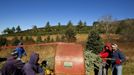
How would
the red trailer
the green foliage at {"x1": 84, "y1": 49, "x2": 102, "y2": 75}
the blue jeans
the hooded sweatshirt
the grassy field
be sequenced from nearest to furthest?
the hooded sweatshirt → the red trailer → the blue jeans → the green foliage at {"x1": 84, "y1": 49, "x2": 102, "y2": 75} → the grassy field

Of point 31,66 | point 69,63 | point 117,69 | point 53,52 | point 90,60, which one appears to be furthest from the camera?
point 53,52

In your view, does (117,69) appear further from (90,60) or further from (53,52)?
(53,52)

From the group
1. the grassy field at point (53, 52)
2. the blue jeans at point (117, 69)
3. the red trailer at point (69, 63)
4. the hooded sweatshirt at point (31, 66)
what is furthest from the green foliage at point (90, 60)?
the hooded sweatshirt at point (31, 66)

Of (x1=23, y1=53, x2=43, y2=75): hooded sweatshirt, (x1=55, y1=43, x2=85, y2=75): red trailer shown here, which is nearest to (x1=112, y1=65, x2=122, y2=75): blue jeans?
(x1=55, y1=43, x2=85, y2=75): red trailer

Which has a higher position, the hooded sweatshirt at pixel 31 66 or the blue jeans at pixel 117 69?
the hooded sweatshirt at pixel 31 66

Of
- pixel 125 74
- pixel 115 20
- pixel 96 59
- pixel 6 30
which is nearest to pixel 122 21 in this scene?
pixel 115 20

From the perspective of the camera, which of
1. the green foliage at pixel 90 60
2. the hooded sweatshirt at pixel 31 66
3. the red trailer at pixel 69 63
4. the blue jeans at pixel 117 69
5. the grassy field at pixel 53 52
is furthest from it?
the grassy field at pixel 53 52

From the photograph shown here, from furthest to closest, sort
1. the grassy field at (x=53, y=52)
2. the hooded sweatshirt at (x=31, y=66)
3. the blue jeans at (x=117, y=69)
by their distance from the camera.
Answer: the grassy field at (x=53, y=52) < the blue jeans at (x=117, y=69) < the hooded sweatshirt at (x=31, y=66)

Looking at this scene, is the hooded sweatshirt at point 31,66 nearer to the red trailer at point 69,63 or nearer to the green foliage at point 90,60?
the red trailer at point 69,63

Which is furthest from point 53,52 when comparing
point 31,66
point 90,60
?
point 31,66

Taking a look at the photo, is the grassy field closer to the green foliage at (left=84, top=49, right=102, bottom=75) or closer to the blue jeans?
the green foliage at (left=84, top=49, right=102, bottom=75)

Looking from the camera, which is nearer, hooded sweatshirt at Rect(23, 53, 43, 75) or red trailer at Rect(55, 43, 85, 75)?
hooded sweatshirt at Rect(23, 53, 43, 75)

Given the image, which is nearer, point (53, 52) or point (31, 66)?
point (31, 66)

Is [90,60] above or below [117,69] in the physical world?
above
